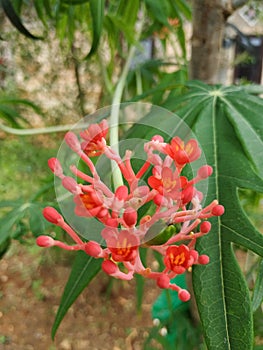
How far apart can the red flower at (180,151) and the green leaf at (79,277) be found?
210 mm

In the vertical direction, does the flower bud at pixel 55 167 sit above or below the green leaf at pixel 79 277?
above

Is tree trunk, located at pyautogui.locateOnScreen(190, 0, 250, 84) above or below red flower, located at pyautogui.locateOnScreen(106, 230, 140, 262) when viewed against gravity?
above

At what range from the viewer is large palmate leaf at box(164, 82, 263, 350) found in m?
0.38

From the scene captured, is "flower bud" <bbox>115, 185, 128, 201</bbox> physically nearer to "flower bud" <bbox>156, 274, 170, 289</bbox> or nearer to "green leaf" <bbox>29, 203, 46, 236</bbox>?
"flower bud" <bbox>156, 274, 170, 289</bbox>

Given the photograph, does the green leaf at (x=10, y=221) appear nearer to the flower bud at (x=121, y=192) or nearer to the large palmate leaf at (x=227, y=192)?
the large palmate leaf at (x=227, y=192)

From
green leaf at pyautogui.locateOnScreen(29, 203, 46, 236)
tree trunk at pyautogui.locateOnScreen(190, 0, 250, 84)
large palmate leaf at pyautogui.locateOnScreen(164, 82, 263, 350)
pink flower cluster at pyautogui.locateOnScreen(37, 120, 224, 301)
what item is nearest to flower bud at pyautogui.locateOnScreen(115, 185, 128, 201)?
pink flower cluster at pyautogui.locateOnScreen(37, 120, 224, 301)

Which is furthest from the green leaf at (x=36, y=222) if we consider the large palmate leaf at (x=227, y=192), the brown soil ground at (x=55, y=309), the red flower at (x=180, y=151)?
the brown soil ground at (x=55, y=309)

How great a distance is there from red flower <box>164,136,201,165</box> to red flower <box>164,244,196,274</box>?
57 millimetres

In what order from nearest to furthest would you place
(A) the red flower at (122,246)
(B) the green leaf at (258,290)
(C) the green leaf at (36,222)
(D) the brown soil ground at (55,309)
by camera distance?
(A) the red flower at (122,246) < (B) the green leaf at (258,290) < (C) the green leaf at (36,222) < (D) the brown soil ground at (55,309)

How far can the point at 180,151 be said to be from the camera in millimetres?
315

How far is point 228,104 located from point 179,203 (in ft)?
1.01

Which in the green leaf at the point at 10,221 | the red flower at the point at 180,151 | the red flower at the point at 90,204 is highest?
the red flower at the point at 180,151

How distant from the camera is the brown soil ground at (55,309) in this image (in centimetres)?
141

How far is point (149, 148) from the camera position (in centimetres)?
33
